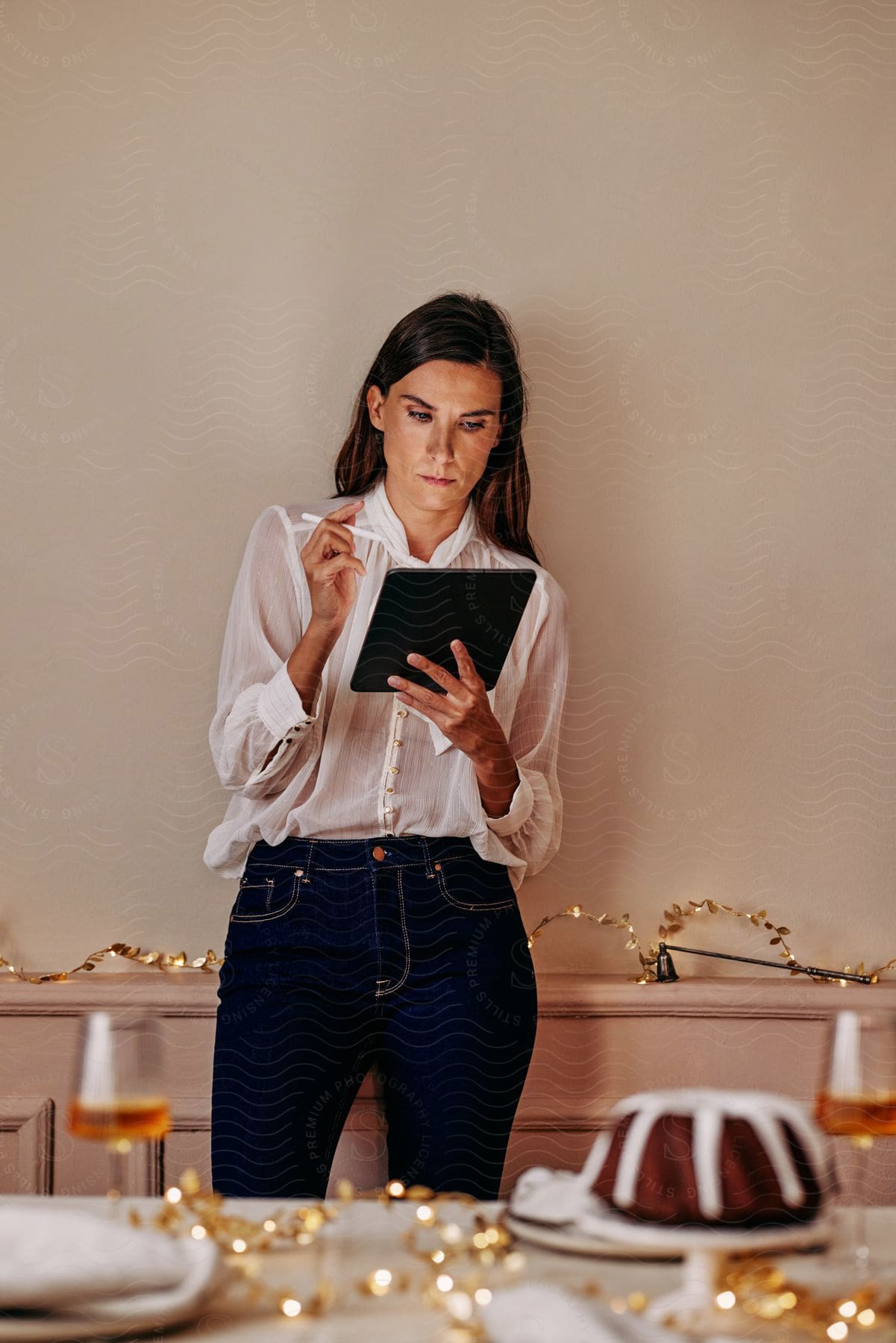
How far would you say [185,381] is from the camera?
3.82 feet

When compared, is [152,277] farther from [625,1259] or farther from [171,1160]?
[625,1259]

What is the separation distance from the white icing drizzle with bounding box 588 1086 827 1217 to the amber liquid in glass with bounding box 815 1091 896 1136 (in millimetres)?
71

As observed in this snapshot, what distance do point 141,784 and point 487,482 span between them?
0.46 m

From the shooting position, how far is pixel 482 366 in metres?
1.06

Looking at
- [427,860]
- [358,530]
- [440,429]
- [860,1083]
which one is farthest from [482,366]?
[860,1083]

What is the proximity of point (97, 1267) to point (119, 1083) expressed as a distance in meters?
0.07

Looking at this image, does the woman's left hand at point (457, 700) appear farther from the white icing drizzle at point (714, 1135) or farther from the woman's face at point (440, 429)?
the white icing drizzle at point (714, 1135)

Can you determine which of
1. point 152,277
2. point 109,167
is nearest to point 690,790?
point 152,277

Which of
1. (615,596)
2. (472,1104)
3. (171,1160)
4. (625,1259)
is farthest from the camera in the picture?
(615,596)

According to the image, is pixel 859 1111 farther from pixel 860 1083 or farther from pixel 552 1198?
pixel 552 1198

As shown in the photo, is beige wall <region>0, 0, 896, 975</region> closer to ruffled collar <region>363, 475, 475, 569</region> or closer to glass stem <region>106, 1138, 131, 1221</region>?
ruffled collar <region>363, 475, 475, 569</region>

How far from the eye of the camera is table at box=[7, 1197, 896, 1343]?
459 millimetres

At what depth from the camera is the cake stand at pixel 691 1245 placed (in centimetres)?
42

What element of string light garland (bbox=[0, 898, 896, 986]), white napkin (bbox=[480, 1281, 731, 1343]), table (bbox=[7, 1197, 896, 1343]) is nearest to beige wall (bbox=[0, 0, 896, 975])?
string light garland (bbox=[0, 898, 896, 986])
